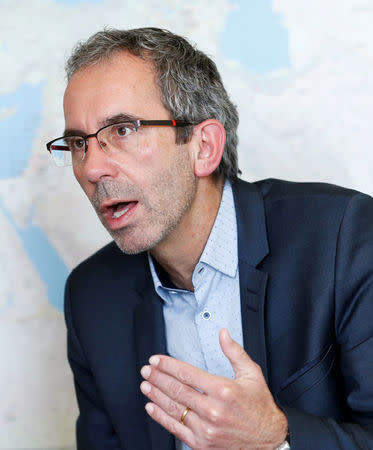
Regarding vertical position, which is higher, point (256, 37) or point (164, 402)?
point (256, 37)

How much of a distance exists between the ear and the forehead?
0.13 metres

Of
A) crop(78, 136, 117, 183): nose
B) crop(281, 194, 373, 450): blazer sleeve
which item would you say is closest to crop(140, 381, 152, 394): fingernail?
crop(281, 194, 373, 450): blazer sleeve

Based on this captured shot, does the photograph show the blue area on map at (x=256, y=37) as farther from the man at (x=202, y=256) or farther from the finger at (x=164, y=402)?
the finger at (x=164, y=402)

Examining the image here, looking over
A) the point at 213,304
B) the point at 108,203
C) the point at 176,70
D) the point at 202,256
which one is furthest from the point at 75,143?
the point at 213,304

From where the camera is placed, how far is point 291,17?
2205 mm

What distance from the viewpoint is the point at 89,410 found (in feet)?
6.42

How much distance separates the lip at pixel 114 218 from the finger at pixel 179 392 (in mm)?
413

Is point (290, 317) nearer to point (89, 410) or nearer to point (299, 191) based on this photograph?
point (299, 191)

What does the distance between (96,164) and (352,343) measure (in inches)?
28.8

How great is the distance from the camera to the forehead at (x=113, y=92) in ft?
5.13

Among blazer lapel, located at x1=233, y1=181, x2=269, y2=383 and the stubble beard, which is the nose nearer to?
the stubble beard

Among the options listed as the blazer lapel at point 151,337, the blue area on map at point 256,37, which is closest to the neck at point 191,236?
the blazer lapel at point 151,337

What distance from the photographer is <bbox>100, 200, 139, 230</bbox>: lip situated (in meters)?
1.58

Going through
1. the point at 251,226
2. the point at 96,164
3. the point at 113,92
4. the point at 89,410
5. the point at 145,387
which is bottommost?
the point at 89,410
